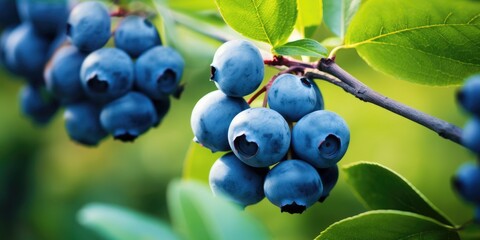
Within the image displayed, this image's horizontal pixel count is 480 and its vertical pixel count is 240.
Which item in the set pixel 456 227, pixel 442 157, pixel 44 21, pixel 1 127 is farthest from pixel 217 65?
pixel 1 127

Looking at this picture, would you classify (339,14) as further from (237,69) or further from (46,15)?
(46,15)

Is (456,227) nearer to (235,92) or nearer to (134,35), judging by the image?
(235,92)

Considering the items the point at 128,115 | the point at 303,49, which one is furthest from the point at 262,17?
the point at 128,115

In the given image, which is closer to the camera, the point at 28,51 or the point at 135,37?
the point at 135,37

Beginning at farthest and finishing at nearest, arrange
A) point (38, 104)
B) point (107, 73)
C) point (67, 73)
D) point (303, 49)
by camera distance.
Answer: point (38, 104) → point (67, 73) → point (107, 73) → point (303, 49)

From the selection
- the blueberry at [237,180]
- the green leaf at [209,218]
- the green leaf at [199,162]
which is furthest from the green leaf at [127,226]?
the green leaf at [199,162]

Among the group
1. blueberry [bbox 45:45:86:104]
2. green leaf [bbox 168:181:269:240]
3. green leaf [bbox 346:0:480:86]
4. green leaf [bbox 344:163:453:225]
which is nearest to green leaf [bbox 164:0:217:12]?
blueberry [bbox 45:45:86:104]

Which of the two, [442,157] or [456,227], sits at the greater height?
[456,227]
